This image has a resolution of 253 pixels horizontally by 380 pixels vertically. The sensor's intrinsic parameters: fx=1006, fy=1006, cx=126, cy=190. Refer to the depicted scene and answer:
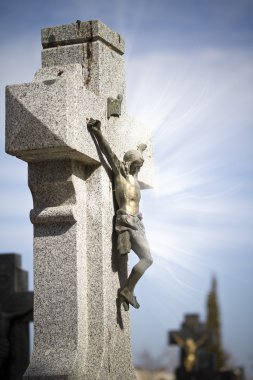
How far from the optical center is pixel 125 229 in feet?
31.8

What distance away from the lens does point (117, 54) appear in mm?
10344

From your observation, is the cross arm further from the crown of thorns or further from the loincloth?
the loincloth

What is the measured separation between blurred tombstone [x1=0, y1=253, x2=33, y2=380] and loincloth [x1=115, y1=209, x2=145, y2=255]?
6132mm

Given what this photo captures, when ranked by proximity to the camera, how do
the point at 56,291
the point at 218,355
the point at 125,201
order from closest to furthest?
the point at 56,291 → the point at 125,201 → the point at 218,355

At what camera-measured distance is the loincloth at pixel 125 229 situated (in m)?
9.64

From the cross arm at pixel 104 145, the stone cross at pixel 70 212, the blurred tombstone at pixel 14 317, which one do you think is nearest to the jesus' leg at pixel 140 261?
the stone cross at pixel 70 212

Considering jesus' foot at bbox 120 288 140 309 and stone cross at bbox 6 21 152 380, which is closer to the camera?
stone cross at bbox 6 21 152 380

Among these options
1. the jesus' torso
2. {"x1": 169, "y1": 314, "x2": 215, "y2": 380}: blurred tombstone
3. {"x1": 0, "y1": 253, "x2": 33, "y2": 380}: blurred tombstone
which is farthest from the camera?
{"x1": 169, "y1": 314, "x2": 215, "y2": 380}: blurred tombstone

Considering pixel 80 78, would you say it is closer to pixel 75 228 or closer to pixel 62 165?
pixel 62 165

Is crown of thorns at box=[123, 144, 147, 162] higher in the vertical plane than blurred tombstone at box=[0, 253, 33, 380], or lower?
higher

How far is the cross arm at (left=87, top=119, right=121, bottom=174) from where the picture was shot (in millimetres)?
9453

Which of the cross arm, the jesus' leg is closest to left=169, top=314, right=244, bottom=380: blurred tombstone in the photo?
the jesus' leg

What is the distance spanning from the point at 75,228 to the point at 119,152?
4.15ft

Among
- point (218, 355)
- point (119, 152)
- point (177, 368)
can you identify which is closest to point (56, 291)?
point (119, 152)
